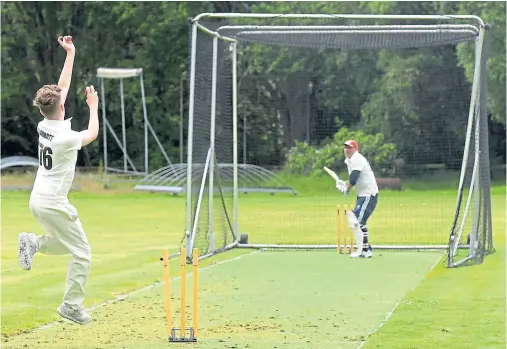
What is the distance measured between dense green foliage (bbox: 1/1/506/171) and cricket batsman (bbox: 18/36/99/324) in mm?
14766

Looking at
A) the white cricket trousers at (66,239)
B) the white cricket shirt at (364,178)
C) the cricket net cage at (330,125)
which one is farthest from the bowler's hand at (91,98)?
the white cricket shirt at (364,178)

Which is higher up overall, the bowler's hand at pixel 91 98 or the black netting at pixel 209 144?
the bowler's hand at pixel 91 98

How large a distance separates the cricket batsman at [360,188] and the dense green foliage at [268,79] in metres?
4.62

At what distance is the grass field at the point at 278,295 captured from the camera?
35.4 feet

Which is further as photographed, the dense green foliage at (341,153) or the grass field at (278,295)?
the dense green foliage at (341,153)

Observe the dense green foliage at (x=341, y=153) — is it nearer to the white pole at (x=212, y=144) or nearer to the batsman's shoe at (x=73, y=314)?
the white pole at (x=212, y=144)

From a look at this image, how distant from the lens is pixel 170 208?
3253 centimetres

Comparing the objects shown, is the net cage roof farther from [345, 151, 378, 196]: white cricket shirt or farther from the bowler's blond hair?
the bowler's blond hair

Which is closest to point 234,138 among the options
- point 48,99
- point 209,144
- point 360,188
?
point 209,144

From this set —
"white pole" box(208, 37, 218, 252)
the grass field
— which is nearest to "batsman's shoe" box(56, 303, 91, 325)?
the grass field

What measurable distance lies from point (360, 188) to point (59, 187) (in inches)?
424

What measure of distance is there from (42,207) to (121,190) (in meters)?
32.8

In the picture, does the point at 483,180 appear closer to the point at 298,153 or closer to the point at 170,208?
the point at 298,153

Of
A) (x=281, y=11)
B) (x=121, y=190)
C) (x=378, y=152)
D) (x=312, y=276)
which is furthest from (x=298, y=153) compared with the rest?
(x=281, y=11)
